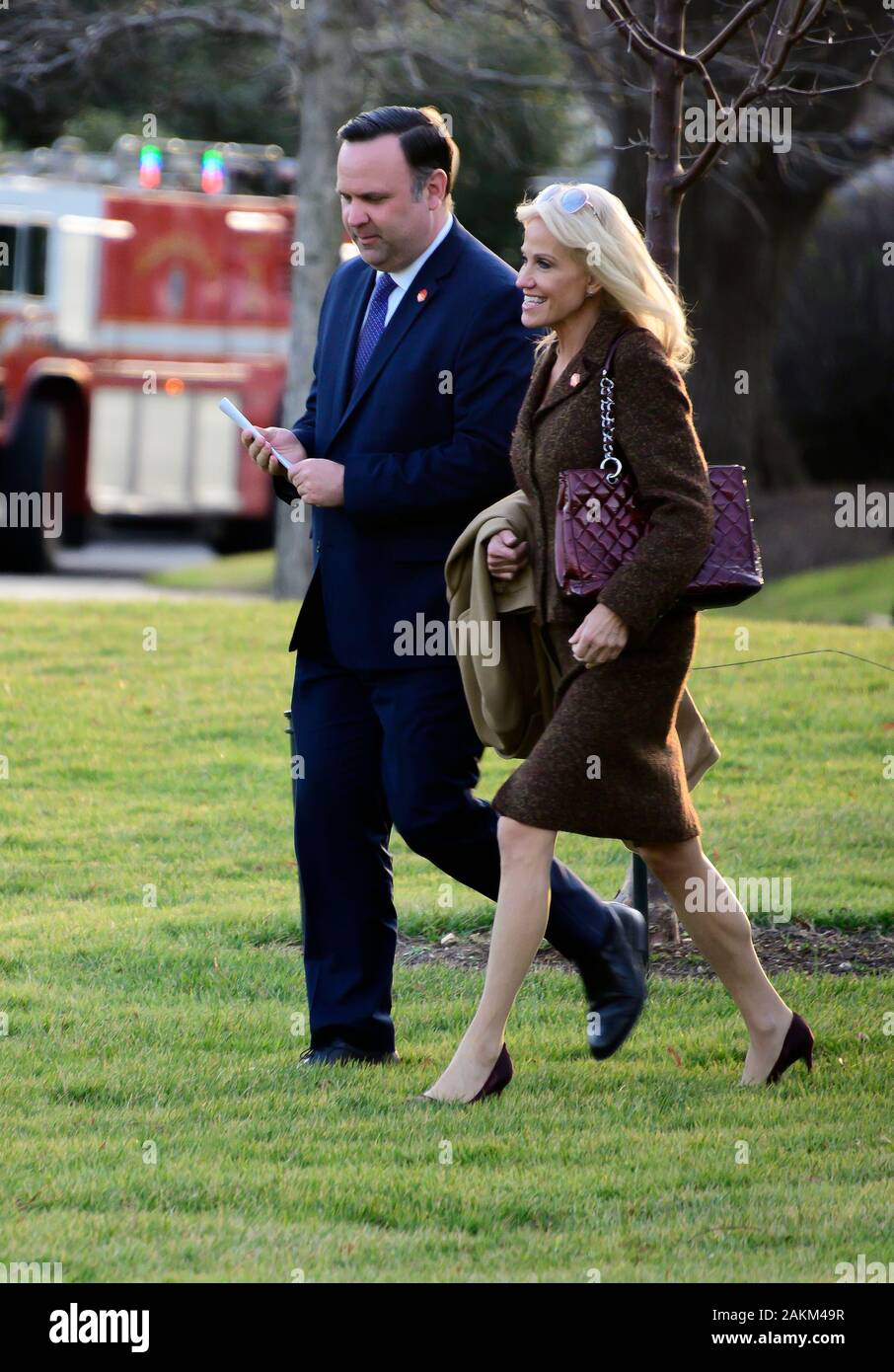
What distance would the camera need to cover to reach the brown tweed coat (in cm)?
432

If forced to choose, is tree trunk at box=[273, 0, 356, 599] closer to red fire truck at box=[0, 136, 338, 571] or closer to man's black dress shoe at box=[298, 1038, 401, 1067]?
A: red fire truck at box=[0, 136, 338, 571]

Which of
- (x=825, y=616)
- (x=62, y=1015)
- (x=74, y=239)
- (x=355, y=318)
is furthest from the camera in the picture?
(x=74, y=239)

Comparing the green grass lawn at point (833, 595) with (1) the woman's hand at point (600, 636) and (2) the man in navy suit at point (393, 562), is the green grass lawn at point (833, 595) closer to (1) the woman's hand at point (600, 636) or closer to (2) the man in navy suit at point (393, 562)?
(2) the man in navy suit at point (393, 562)

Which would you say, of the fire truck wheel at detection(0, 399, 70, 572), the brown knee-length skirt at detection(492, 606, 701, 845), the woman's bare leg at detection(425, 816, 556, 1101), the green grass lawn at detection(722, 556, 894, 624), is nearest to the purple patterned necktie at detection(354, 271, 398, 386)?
the brown knee-length skirt at detection(492, 606, 701, 845)

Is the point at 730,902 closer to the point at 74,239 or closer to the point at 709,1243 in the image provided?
the point at 709,1243

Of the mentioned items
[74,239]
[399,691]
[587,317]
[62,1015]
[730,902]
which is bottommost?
[62,1015]

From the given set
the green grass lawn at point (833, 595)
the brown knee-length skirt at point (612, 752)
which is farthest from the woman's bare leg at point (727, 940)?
the green grass lawn at point (833, 595)

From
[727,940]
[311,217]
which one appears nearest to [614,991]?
[727,940]

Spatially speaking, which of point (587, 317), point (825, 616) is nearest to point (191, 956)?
point (587, 317)

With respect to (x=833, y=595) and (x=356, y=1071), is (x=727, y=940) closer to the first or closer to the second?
(x=356, y=1071)

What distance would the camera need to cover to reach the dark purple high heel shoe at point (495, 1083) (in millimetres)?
4570

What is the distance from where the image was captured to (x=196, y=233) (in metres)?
18.3

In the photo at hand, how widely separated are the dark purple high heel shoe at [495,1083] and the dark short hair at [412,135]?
1963 mm
